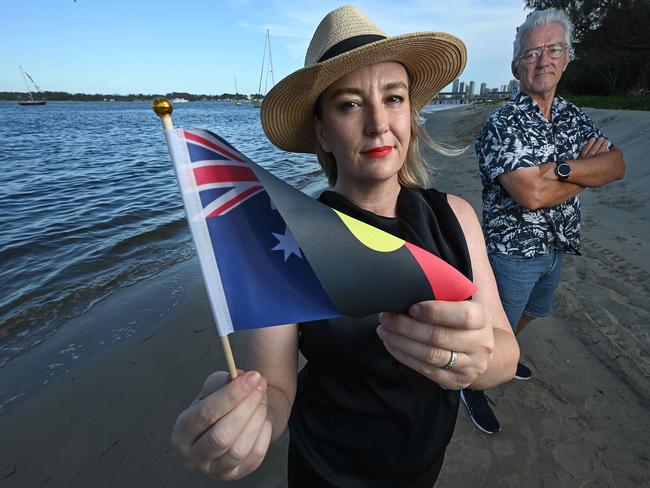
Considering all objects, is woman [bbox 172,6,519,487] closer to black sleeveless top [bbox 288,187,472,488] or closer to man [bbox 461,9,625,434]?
black sleeveless top [bbox 288,187,472,488]

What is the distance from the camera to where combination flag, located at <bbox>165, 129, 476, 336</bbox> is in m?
1.03

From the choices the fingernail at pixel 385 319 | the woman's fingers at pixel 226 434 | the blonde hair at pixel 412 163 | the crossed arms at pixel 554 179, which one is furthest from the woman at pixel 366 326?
the crossed arms at pixel 554 179

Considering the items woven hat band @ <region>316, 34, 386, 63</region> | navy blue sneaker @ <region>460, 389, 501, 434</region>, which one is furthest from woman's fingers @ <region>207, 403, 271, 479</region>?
navy blue sneaker @ <region>460, 389, 501, 434</region>

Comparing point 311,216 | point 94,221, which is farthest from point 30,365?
point 94,221

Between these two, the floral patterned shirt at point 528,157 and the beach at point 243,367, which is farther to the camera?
the beach at point 243,367

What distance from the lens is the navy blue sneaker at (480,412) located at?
291cm

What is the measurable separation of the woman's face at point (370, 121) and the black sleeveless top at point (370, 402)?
0.68 feet

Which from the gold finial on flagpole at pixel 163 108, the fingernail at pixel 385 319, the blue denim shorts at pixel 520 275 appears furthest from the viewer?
the blue denim shorts at pixel 520 275

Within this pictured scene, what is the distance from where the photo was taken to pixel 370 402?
5.09 ft

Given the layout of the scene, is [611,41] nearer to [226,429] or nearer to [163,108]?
[163,108]

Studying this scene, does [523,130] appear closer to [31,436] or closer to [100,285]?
[31,436]

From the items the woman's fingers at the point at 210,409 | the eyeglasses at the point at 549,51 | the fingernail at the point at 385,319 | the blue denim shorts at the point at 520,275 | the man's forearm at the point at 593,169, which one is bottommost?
the blue denim shorts at the point at 520,275

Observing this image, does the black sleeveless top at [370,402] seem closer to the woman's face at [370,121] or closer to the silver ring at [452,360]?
the woman's face at [370,121]

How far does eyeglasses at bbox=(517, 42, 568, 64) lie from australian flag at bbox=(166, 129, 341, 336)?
248cm
